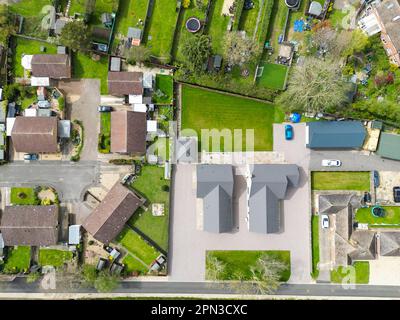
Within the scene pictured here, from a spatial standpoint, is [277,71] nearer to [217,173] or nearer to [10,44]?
[217,173]

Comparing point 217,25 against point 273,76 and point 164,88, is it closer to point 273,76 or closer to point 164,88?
point 273,76

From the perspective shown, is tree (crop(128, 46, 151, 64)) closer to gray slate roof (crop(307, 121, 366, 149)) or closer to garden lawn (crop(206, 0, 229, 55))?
garden lawn (crop(206, 0, 229, 55))

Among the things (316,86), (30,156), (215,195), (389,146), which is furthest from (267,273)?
(30,156)

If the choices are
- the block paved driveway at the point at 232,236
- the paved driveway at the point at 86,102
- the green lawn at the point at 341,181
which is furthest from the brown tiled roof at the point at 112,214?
the green lawn at the point at 341,181

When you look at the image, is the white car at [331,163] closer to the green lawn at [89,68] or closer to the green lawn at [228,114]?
the green lawn at [228,114]

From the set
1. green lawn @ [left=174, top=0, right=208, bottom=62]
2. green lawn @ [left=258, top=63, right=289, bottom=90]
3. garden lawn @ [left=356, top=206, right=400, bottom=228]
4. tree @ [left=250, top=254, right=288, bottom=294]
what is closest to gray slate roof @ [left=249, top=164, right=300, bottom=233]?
tree @ [left=250, top=254, right=288, bottom=294]
